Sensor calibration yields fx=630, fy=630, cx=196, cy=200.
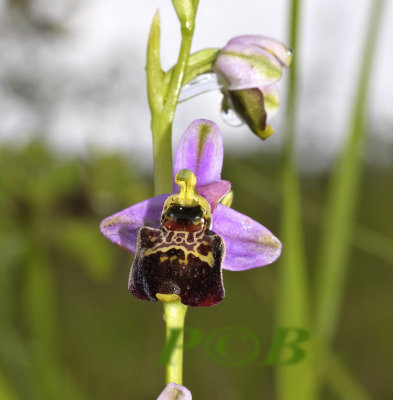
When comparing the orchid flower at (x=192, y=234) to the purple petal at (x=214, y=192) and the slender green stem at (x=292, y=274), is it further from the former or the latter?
the slender green stem at (x=292, y=274)

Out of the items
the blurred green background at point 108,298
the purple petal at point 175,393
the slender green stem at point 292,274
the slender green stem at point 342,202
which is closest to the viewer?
the purple petal at point 175,393

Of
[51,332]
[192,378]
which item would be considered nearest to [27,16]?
[51,332]

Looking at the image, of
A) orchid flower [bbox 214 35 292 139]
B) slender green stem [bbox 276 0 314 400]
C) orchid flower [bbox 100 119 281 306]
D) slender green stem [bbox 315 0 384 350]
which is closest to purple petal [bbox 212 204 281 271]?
orchid flower [bbox 100 119 281 306]

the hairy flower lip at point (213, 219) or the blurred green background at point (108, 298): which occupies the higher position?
the hairy flower lip at point (213, 219)

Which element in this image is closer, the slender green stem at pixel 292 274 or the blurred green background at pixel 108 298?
the slender green stem at pixel 292 274

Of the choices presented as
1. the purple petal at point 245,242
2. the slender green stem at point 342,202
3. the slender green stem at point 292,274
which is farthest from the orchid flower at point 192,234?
the slender green stem at point 342,202

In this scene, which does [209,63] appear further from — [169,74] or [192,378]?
[192,378]

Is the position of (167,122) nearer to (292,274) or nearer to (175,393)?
(175,393)

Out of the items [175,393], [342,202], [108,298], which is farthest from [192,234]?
[108,298]
